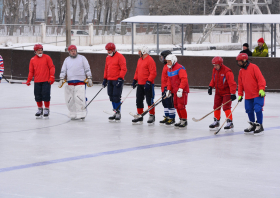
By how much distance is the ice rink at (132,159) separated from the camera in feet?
18.6

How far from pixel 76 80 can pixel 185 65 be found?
6961 mm

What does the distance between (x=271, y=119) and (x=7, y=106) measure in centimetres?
652

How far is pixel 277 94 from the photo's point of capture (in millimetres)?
15453

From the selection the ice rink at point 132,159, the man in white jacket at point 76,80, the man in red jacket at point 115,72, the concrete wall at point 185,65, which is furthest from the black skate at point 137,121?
the concrete wall at point 185,65

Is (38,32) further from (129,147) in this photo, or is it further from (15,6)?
(129,147)

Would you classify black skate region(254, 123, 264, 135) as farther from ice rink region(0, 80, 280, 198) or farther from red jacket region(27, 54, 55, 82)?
red jacket region(27, 54, 55, 82)

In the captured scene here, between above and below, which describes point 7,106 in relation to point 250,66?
below

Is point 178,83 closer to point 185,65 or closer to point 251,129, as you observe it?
point 251,129

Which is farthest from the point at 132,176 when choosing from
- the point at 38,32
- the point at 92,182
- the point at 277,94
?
the point at 38,32

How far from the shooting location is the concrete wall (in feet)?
52.2

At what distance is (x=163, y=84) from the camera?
10.1 metres

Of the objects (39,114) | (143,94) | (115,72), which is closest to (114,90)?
(115,72)

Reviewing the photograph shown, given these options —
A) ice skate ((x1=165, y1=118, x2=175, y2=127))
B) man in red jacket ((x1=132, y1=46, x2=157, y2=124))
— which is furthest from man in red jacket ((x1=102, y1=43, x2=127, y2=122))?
ice skate ((x1=165, y1=118, x2=175, y2=127))

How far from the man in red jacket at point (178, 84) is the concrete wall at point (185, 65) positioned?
697 centimetres
